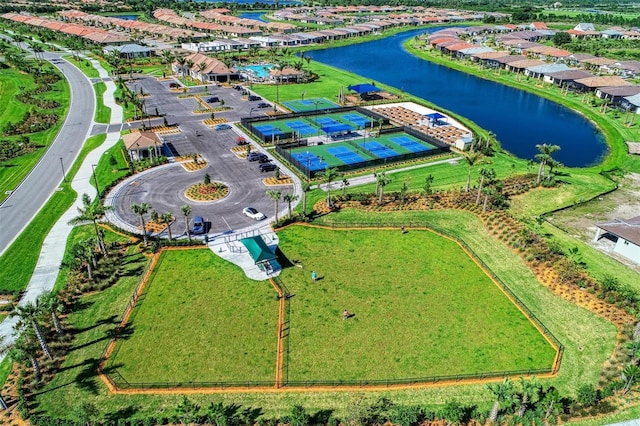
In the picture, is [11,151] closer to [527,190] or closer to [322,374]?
[322,374]

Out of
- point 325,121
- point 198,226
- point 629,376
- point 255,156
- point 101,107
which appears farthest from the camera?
point 101,107

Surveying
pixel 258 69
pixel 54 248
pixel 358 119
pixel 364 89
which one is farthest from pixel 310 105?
pixel 54 248

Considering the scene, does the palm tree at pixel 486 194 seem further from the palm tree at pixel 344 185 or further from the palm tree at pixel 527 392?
the palm tree at pixel 527 392

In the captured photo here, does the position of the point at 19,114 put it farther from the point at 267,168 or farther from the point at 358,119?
the point at 358,119

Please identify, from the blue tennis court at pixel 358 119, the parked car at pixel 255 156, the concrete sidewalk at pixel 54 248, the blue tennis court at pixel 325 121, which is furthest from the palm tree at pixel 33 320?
the blue tennis court at pixel 358 119

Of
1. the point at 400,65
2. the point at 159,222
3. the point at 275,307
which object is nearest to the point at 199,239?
the point at 159,222
